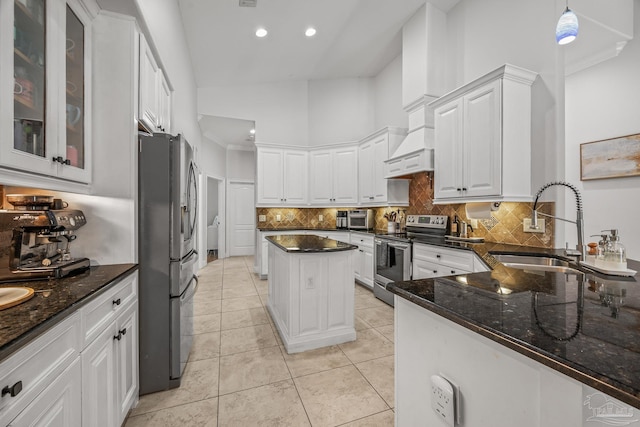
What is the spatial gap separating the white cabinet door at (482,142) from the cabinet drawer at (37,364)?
313cm

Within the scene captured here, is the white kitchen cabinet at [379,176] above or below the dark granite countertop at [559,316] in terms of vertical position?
above

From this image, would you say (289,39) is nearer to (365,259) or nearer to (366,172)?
(366,172)

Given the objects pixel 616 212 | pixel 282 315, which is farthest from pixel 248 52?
pixel 616 212

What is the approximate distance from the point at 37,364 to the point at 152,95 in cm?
204

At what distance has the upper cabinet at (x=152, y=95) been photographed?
194 cm

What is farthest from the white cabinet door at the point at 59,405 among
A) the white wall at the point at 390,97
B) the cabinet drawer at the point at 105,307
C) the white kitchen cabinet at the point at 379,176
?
the white wall at the point at 390,97

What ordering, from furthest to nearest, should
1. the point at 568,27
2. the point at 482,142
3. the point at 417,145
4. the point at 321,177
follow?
the point at 321,177
the point at 417,145
the point at 482,142
the point at 568,27

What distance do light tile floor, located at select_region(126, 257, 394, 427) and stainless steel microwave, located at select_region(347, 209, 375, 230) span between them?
198cm

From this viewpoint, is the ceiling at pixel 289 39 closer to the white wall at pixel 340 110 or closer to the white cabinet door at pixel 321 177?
the white wall at pixel 340 110

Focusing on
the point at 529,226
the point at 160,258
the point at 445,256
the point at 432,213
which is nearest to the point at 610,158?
the point at 529,226

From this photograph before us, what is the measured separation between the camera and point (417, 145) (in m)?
3.49

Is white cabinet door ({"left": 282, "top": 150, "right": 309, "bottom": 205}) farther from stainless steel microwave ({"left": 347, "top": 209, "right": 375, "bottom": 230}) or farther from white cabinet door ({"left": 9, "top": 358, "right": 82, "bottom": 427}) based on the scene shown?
white cabinet door ({"left": 9, "top": 358, "right": 82, "bottom": 427})

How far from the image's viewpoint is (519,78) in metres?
2.52

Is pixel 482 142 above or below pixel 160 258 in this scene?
above
